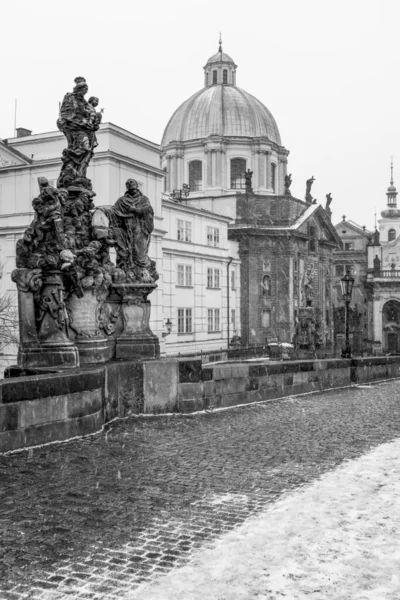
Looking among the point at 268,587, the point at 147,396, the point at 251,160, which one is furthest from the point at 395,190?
the point at 268,587

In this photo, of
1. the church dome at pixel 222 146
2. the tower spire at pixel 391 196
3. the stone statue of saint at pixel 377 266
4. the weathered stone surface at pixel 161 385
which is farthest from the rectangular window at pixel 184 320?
the tower spire at pixel 391 196

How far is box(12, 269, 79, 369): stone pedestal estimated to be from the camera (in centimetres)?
1073

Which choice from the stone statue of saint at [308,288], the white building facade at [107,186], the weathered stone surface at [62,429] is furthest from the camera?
the stone statue of saint at [308,288]

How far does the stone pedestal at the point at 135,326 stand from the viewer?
39.5ft

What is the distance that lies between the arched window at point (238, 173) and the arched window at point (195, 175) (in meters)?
2.72

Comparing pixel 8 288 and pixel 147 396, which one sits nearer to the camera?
pixel 147 396

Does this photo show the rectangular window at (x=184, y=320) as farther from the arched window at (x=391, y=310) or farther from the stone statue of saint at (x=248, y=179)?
the arched window at (x=391, y=310)

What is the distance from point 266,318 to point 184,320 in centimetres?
1506

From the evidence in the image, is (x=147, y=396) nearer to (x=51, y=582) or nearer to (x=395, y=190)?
(x=51, y=582)

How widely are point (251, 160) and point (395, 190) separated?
40320 millimetres

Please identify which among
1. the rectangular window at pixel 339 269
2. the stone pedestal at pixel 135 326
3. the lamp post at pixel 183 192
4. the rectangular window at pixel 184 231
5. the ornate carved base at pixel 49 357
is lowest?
the ornate carved base at pixel 49 357

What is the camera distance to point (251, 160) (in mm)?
61781

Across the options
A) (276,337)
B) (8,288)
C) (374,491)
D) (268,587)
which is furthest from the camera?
(276,337)

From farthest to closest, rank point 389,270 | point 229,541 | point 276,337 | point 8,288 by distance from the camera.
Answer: point 389,270, point 276,337, point 8,288, point 229,541
